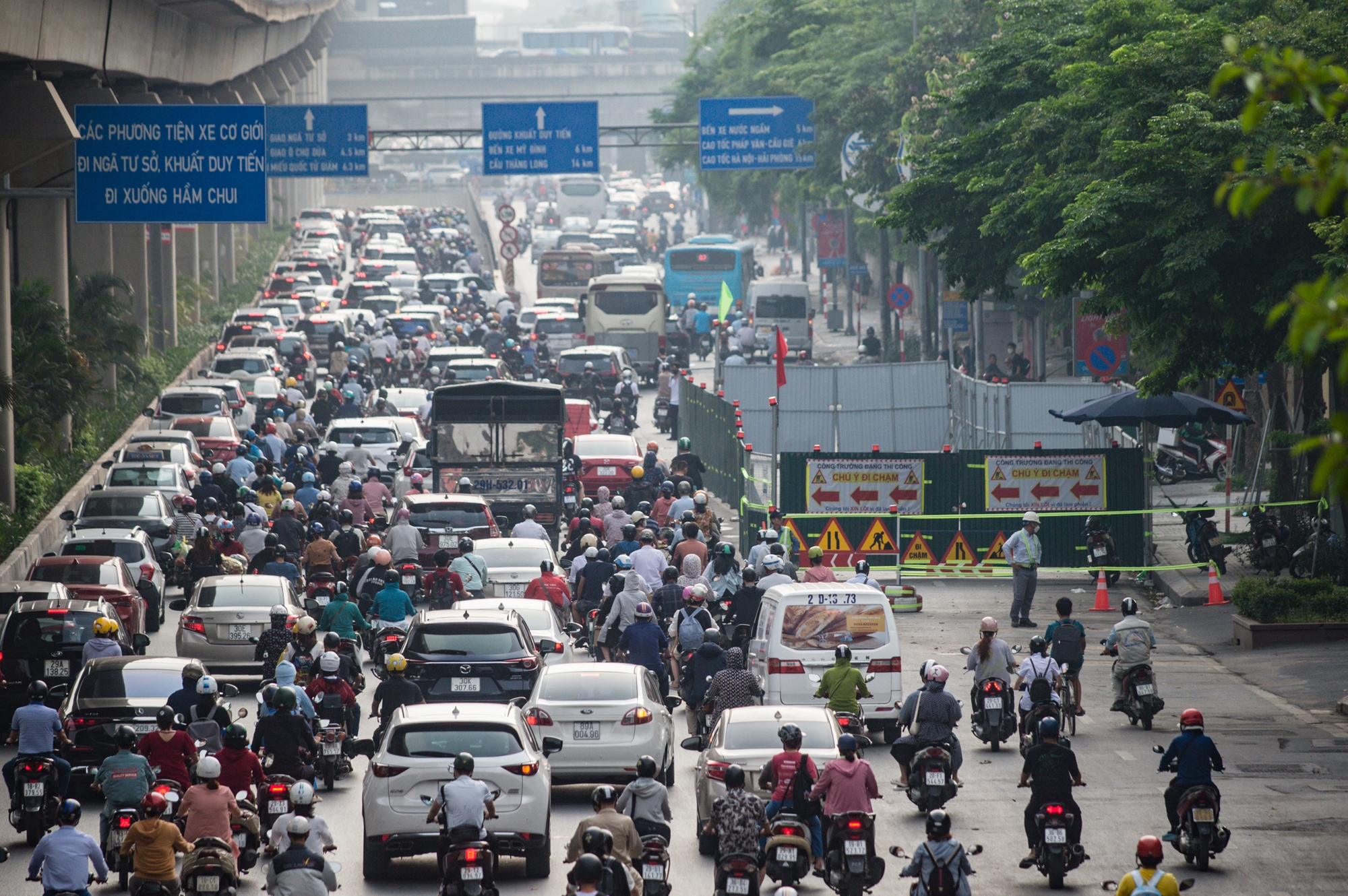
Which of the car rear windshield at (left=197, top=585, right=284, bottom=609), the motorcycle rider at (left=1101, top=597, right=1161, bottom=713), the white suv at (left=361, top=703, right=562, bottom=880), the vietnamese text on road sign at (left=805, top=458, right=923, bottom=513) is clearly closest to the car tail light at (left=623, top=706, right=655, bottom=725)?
the white suv at (left=361, top=703, right=562, bottom=880)

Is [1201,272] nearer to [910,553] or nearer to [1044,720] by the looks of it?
[910,553]

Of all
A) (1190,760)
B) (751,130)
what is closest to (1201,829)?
(1190,760)

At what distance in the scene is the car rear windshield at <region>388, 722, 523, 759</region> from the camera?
13.3 metres

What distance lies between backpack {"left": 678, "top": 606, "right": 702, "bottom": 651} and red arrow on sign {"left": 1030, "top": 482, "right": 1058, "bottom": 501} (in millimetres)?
9431

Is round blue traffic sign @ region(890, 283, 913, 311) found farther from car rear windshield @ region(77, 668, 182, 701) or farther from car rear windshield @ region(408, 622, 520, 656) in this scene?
car rear windshield @ region(77, 668, 182, 701)

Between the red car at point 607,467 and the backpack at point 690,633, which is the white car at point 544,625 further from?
→ the red car at point 607,467

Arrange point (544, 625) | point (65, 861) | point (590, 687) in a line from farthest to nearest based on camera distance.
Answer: point (544, 625) < point (590, 687) < point (65, 861)

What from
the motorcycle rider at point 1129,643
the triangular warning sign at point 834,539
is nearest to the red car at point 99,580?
the triangular warning sign at point 834,539

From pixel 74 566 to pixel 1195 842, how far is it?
13.2 m

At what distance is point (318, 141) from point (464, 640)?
34.8 metres

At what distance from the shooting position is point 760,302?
5891cm

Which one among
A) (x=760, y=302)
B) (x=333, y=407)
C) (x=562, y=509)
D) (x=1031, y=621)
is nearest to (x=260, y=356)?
(x=333, y=407)

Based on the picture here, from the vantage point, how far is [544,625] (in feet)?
64.2

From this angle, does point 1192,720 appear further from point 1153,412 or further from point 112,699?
point 1153,412
